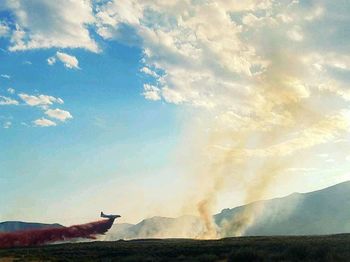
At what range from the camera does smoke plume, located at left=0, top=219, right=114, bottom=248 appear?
333 feet

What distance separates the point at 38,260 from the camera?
4950 centimetres

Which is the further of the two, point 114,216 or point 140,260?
point 114,216

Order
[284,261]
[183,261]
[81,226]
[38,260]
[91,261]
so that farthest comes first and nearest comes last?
[81,226] < [38,260] < [91,261] < [183,261] < [284,261]

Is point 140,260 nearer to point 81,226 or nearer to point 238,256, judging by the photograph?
point 238,256

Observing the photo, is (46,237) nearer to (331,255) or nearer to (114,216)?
(114,216)

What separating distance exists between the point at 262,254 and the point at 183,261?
7211mm

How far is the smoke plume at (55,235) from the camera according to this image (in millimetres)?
101562

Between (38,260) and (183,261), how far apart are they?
1966 centimetres

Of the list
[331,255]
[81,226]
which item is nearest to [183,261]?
[331,255]

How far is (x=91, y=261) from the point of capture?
43.2 metres

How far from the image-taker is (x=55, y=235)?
4090 inches

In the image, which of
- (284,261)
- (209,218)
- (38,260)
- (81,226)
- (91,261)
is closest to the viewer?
(284,261)

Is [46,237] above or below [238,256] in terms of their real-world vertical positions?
above

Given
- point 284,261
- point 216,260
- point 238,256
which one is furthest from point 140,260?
point 284,261
